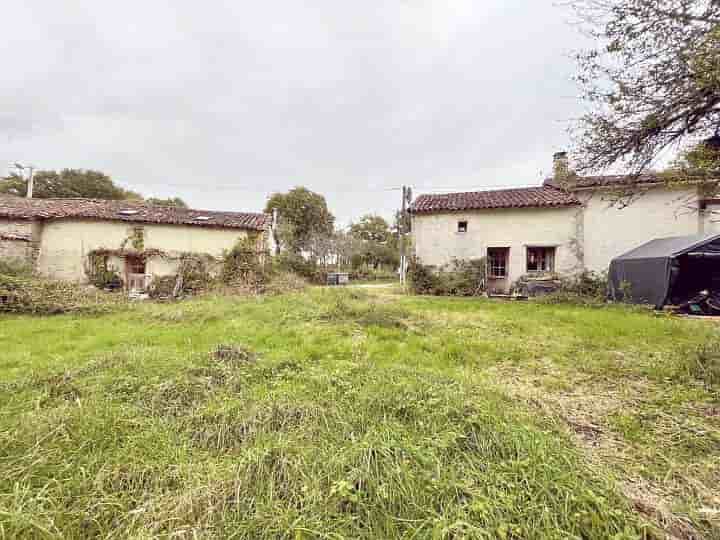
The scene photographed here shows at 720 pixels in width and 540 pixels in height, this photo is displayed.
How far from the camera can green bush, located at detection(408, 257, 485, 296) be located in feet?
38.5

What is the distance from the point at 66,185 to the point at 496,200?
33172mm

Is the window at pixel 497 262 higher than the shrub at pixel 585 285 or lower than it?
higher

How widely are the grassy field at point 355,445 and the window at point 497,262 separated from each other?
8.65m

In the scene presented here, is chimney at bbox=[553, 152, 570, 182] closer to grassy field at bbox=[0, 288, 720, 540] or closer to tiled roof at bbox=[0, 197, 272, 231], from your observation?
grassy field at bbox=[0, 288, 720, 540]

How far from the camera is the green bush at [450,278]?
38.5 ft

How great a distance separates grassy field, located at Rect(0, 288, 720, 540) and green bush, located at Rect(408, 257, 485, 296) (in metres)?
7.86

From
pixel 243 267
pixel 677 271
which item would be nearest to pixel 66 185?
pixel 243 267

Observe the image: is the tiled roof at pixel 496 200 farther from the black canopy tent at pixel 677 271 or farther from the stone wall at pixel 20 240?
the stone wall at pixel 20 240

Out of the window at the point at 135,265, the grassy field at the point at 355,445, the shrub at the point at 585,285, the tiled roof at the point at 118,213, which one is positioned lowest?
the grassy field at the point at 355,445

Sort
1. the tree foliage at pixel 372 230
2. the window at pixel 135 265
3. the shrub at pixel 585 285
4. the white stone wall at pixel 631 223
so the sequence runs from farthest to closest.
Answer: the tree foliage at pixel 372 230 → the window at pixel 135 265 → the white stone wall at pixel 631 223 → the shrub at pixel 585 285

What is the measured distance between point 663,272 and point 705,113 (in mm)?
6313

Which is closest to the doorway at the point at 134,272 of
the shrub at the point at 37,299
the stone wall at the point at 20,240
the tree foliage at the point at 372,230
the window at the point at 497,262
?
the stone wall at the point at 20,240

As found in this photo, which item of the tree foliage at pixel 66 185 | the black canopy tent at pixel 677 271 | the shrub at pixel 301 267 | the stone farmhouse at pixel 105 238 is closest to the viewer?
the black canopy tent at pixel 677 271

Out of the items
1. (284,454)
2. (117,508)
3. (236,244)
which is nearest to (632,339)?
(284,454)
